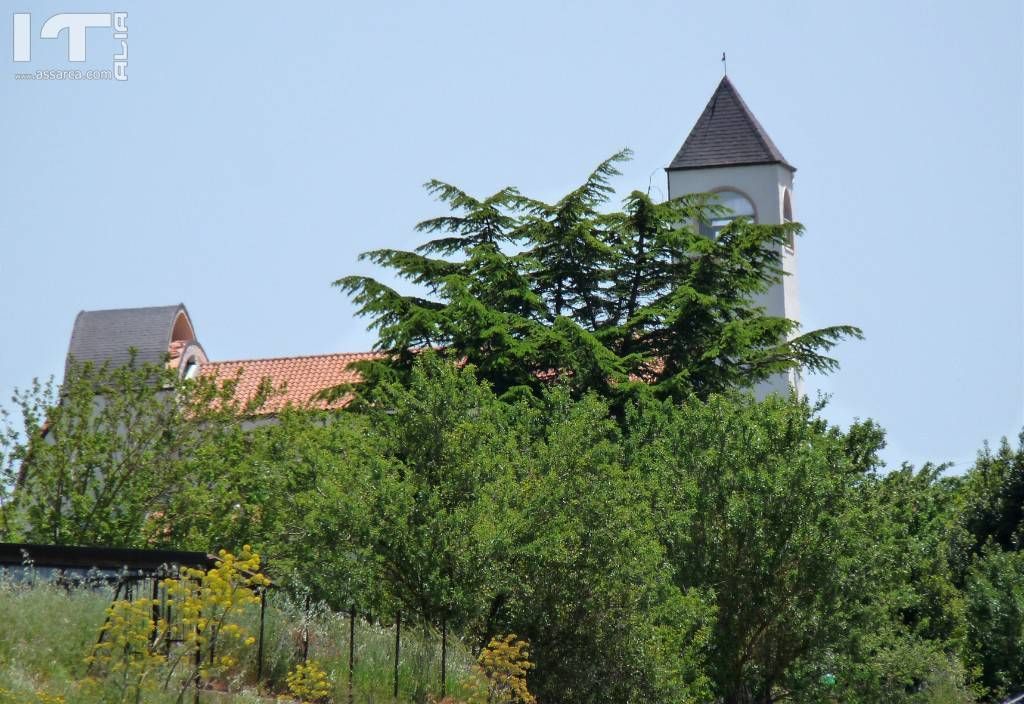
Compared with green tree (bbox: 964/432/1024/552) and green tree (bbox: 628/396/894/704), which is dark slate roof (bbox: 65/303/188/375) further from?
green tree (bbox: 628/396/894/704)

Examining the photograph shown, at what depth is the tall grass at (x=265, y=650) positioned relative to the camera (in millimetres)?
13430

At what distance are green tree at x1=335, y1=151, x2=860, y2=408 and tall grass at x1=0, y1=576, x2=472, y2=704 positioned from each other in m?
14.5

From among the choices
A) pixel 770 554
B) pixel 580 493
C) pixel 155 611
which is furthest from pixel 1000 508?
pixel 155 611

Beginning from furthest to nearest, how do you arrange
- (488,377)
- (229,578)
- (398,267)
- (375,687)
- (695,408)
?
(398,267)
(488,377)
(695,408)
(375,687)
(229,578)

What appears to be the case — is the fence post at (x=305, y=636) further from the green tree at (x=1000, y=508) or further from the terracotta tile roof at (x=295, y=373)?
the terracotta tile roof at (x=295, y=373)

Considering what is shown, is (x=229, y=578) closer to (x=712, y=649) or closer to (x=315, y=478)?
(x=315, y=478)

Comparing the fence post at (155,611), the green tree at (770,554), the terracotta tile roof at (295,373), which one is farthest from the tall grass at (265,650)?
the terracotta tile roof at (295,373)

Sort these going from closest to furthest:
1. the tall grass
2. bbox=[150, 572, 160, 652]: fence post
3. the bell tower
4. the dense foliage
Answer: bbox=[150, 572, 160, 652]: fence post, the tall grass, the dense foliage, the bell tower

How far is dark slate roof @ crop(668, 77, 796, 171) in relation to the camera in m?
55.5

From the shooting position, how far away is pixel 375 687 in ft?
52.6

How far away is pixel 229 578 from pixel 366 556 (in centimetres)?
515

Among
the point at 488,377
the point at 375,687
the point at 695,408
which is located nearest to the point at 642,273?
the point at 488,377

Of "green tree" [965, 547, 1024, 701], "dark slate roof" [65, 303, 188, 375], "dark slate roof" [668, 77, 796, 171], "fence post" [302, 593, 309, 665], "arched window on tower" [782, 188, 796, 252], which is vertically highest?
"dark slate roof" [668, 77, 796, 171]

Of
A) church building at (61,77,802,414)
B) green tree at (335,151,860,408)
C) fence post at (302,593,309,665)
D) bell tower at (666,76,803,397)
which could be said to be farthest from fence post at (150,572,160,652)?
bell tower at (666,76,803,397)
